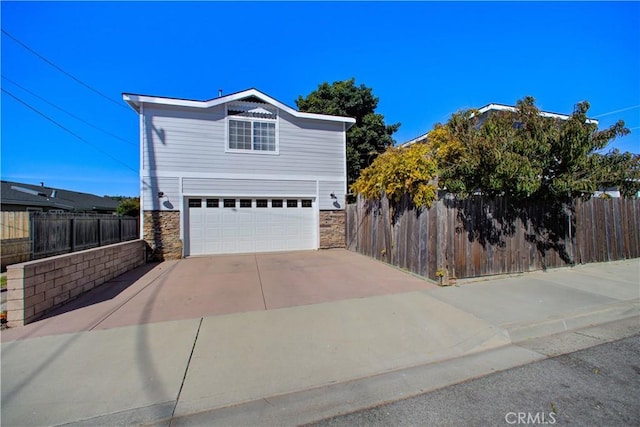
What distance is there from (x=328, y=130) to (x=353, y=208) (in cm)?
365

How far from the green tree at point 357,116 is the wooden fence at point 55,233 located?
11.7 meters

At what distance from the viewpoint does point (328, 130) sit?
1240 cm

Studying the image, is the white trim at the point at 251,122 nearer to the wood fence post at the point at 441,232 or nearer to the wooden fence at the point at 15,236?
the wooden fence at the point at 15,236

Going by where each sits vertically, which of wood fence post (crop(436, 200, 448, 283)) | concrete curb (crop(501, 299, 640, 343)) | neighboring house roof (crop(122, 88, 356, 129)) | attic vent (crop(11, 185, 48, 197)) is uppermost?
neighboring house roof (crop(122, 88, 356, 129))

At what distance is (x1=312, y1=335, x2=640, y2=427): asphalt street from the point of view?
234 centimetres

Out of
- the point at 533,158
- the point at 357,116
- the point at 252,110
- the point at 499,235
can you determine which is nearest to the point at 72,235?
the point at 252,110

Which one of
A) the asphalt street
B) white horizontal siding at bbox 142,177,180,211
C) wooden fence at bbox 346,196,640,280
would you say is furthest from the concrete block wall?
wooden fence at bbox 346,196,640,280

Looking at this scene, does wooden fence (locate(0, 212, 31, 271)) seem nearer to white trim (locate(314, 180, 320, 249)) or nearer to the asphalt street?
white trim (locate(314, 180, 320, 249))

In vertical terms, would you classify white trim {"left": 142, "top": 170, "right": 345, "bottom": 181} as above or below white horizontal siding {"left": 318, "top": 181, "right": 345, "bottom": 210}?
above

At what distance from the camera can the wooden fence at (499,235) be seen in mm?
6480

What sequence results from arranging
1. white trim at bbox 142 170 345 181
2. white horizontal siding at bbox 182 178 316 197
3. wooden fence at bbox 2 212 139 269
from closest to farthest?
wooden fence at bbox 2 212 139 269
white trim at bbox 142 170 345 181
white horizontal siding at bbox 182 178 316 197

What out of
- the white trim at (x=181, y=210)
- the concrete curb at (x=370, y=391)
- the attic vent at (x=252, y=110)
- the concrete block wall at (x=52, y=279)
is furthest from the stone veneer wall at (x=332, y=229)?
the concrete curb at (x=370, y=391)

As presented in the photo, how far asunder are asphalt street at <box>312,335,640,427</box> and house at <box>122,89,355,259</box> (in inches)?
366

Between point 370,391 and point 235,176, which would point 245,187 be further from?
point 370,391
